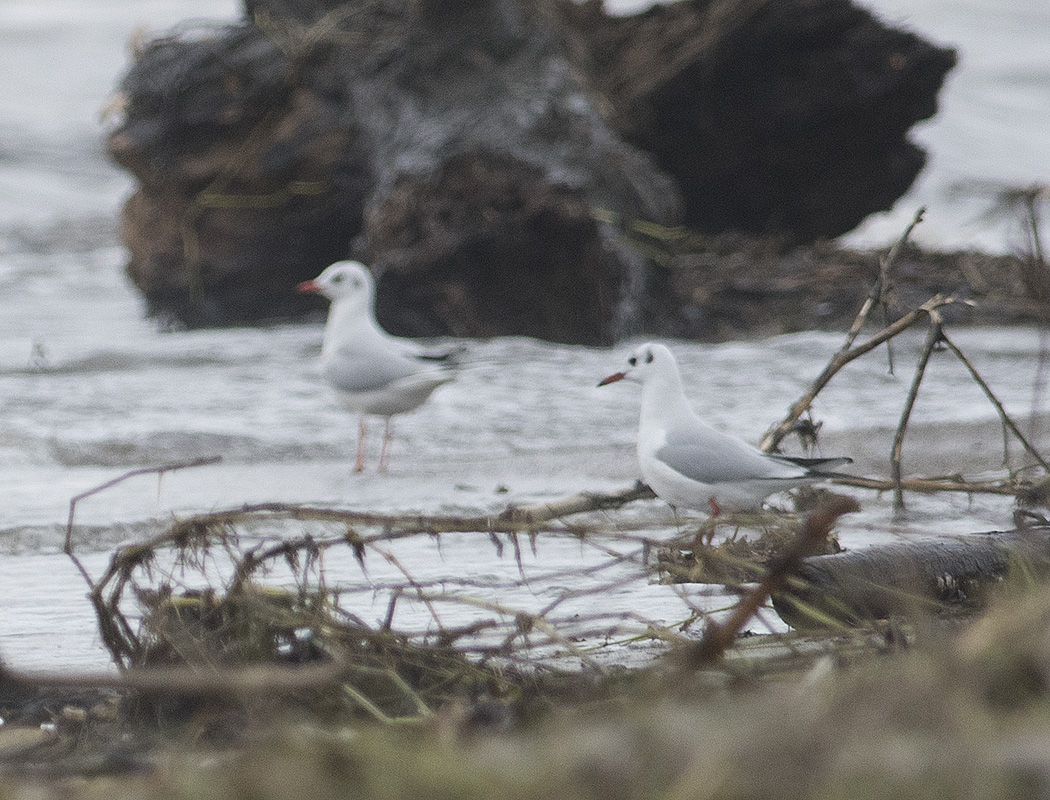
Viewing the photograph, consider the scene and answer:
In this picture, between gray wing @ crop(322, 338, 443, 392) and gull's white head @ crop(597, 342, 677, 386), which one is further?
gray wing @ crop(322, 338, 443, 392)

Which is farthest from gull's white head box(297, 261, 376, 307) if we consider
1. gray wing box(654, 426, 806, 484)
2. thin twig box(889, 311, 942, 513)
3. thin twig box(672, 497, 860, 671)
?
thin twig box(672, 497, 860, 671)

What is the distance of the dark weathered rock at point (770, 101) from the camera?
31.2 feet

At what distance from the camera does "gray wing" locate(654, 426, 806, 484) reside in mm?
3426

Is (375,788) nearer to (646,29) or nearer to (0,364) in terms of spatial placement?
(0,364)

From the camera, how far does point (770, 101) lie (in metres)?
9.88

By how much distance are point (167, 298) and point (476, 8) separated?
138 inches

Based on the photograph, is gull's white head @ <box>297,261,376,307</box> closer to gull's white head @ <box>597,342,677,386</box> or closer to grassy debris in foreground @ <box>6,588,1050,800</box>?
gull's white head @ <box>597,342,677,386</box>

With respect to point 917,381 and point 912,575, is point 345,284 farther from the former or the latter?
point 912,575

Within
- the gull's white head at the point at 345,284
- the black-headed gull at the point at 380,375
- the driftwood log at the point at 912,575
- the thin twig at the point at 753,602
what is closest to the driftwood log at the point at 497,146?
the gull's white head at the point at 345,284

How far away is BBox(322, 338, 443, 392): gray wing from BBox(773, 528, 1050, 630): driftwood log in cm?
361

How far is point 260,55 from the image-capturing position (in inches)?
368

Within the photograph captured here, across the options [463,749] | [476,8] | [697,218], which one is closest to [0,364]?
[476,8]

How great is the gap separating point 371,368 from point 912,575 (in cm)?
392

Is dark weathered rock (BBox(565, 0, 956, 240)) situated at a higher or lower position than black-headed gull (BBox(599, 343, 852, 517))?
higher
